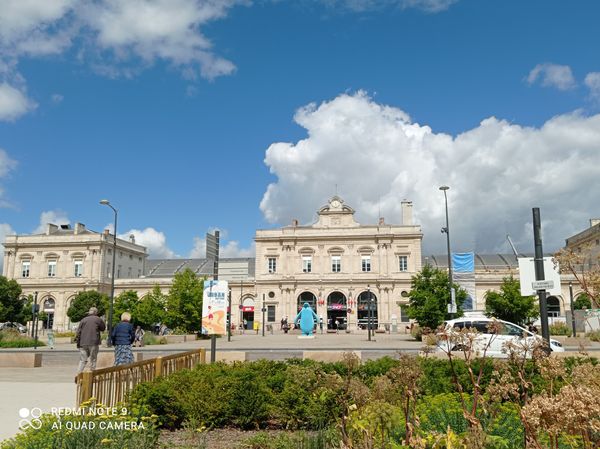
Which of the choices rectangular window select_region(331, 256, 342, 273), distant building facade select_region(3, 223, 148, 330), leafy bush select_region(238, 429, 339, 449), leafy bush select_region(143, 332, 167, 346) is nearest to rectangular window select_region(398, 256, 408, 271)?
rectangular window select_region(331, 256, 342, 273)

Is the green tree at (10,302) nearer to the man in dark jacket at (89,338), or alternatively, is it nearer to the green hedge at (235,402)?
the man in dark jacket at (89,338)

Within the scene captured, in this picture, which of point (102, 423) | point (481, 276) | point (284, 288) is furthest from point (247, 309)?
point (102, 423)

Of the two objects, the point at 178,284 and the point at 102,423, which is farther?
the point at 178,284

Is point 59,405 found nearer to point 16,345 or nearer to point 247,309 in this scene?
point 16,345

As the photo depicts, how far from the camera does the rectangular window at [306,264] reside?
69.4 metres


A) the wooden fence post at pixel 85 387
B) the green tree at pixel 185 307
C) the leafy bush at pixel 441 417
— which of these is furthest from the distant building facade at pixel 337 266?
the wooden fence post at pixel 85 387

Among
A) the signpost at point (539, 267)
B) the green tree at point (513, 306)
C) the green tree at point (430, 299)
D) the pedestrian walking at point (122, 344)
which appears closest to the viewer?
the signpost at point (539, 267)

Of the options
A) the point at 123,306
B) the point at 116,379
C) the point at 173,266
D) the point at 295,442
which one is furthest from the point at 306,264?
the point at 295,442

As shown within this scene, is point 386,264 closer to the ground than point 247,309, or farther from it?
farther from it

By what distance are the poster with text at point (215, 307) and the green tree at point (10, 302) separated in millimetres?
57011

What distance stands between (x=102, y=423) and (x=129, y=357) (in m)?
8.62

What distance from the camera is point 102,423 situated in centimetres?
582

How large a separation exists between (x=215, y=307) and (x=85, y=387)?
7339 millimetres

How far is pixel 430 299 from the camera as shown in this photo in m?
34.9
